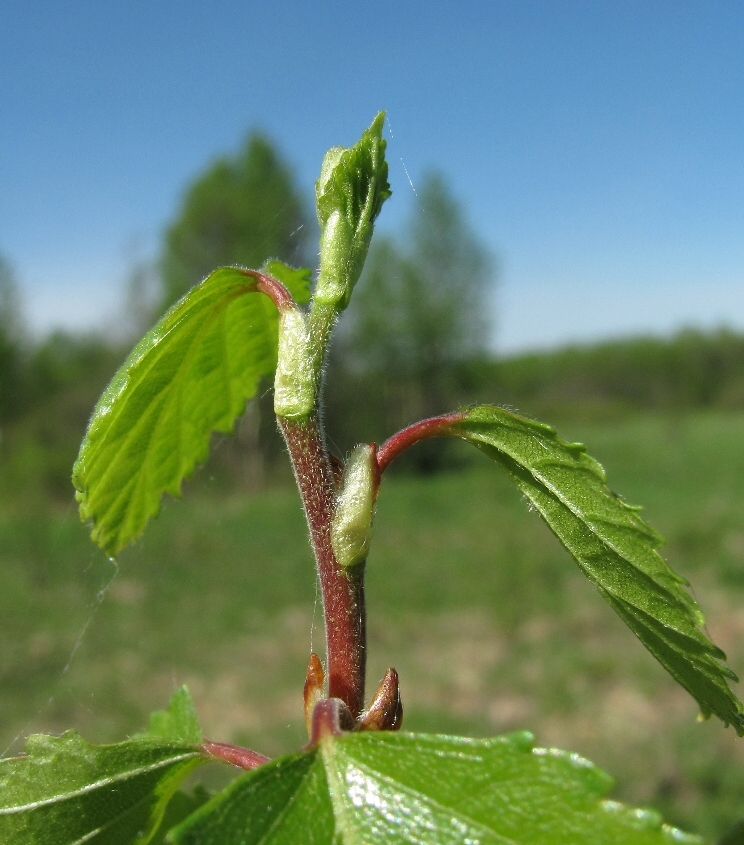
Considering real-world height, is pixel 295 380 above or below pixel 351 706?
above

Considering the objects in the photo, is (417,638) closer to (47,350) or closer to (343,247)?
(343,247)

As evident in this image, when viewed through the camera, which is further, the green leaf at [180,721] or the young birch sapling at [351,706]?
the green leaf at [180,721]

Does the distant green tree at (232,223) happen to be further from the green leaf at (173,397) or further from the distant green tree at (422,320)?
the green leaf at (173,397)

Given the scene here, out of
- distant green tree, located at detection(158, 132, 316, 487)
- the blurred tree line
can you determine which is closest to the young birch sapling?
the blurred tree line

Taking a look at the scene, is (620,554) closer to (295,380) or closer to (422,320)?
(295,380)

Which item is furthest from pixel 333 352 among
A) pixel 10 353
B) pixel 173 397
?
pixel 173 397

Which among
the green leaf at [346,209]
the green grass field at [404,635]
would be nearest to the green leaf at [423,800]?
the green leaf at [346,209]

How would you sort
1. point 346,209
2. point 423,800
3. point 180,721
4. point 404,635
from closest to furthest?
point 423,800
point 346,209
point 180,721
point 404,635
